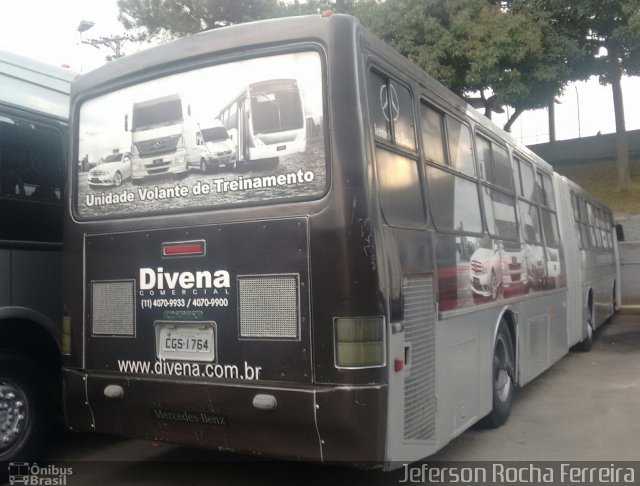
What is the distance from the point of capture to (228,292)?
4379 mm

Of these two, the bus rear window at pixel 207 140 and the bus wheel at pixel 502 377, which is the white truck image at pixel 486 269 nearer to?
the bus wheel at pixel 502 377

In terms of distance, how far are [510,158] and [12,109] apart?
512 centimetres

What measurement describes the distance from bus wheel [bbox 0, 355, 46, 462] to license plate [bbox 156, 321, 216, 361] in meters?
1.47

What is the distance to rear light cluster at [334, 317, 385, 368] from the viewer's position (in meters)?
3.95

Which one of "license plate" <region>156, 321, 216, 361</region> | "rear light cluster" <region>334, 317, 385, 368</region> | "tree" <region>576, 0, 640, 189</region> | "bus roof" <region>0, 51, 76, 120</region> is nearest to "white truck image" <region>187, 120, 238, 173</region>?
"license plate" <region>156, 321, 216, 361</region>

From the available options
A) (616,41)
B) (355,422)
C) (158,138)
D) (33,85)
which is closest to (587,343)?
(355,422)

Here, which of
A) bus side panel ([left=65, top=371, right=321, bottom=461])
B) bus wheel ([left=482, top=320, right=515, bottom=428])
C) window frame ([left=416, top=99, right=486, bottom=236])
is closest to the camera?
bus side panel ([left=65, top=371, right=321, bottom=461])

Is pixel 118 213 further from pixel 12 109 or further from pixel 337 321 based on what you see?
pixel 337 321

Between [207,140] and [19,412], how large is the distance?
2663 mm

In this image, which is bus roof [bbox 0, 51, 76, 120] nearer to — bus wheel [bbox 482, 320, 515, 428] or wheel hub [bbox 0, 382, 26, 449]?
wheel hub [bbox 0, 382, 26, 449]

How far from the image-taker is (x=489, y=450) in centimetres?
596

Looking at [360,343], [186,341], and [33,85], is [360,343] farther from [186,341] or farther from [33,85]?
[33,85]

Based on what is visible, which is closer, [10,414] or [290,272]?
[290,272]

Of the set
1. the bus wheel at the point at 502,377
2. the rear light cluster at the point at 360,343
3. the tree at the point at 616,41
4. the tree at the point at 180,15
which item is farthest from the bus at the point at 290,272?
the tree at the point at 180,15
